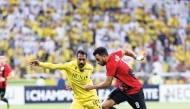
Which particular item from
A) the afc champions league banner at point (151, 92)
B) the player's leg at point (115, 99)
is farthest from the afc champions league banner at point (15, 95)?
the player's leg at point (115, 99)

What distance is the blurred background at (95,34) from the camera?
25.7 m

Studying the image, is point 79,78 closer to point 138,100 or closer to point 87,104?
point 87,104

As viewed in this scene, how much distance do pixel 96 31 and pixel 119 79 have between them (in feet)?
55.2

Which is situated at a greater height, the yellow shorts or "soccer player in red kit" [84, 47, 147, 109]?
"soccer player in red kit" [84, 47, 147, 109]

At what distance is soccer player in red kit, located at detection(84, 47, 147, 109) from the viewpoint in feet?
37.5

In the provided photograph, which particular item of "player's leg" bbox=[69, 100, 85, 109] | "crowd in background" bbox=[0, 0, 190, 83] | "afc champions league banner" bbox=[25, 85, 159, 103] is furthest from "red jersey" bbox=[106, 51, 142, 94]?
"crowd in background" bbox=[0, 0, 190, 83]

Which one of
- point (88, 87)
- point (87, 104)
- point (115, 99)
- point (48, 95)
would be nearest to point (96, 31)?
point (48, 95)

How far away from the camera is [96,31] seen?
28.7 m

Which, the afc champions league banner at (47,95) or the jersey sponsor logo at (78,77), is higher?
the jersey sponsor logo at (78,77)

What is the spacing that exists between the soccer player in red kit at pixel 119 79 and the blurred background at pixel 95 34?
1243 centimetres

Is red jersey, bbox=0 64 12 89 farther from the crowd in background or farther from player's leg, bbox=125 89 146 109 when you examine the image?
player's leg, bbox=125 89 146 109

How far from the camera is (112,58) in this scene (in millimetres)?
11648

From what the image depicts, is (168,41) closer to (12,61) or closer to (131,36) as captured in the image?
(131,36)

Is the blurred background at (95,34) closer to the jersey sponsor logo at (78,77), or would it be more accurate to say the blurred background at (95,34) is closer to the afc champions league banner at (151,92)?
the afc champions league banner at (151,92)
